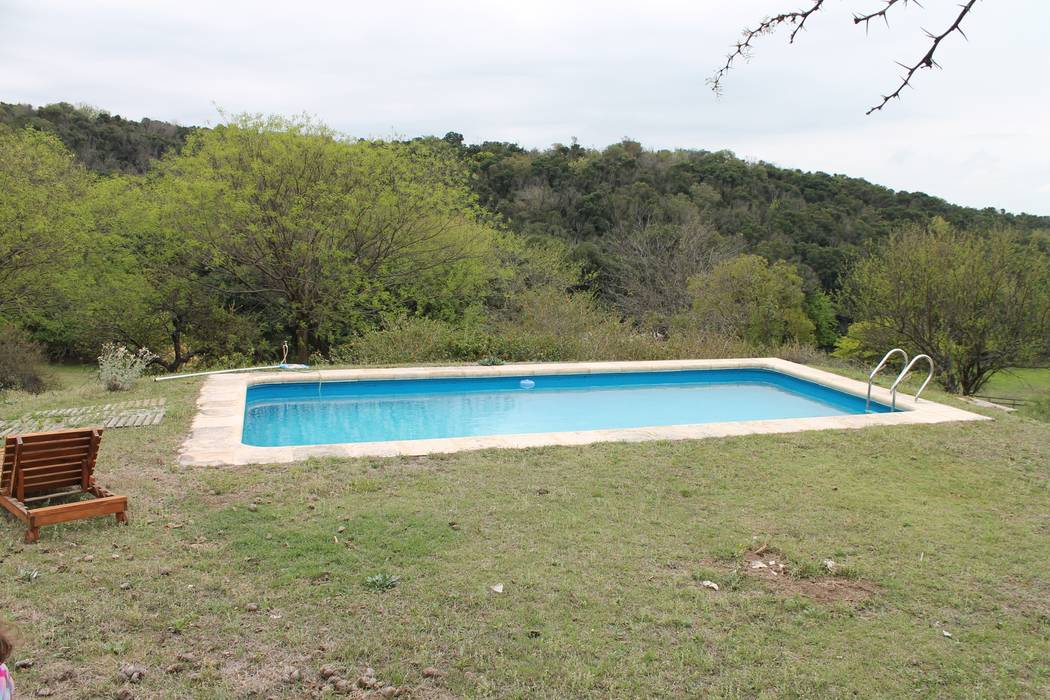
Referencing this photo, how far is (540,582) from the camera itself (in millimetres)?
3918

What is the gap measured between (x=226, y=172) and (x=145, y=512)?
42.3 ft

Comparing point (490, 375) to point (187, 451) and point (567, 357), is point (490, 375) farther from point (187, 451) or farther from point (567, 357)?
point (187, 451)

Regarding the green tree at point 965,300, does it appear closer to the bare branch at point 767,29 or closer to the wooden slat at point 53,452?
the bare branch at point 767,29

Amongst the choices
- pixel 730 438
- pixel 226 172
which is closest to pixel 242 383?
pixel 730 438

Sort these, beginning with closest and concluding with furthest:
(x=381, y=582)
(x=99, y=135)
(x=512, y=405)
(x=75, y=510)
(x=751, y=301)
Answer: (x=381, y=582) < (x=75, y=510) < (x=512, y=405) < (x=751, y=301) < (x=99, y=135)

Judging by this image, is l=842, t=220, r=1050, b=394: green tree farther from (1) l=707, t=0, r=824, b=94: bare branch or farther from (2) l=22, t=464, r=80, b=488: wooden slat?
(2) l=22, t=464, r=80, b=488: wooden slat

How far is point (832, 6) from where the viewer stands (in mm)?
2312

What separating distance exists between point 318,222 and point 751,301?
14.3 metres

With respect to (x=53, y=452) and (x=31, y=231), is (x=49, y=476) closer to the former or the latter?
(x=53, y=452)

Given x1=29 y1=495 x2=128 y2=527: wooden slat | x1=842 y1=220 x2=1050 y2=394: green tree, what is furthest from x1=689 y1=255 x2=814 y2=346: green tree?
x1=29 y1=495 x2=128 y2=527: wooden slat

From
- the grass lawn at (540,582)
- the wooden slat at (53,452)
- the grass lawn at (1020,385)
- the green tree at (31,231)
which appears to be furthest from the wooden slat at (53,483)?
the grass lawn at (1020,385)

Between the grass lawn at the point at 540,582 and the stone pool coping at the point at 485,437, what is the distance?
43 cm

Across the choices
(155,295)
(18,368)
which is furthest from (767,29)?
(155,295)

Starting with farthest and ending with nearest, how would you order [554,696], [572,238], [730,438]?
1. [572,238]
2. [730,438]
3. [554,696]
